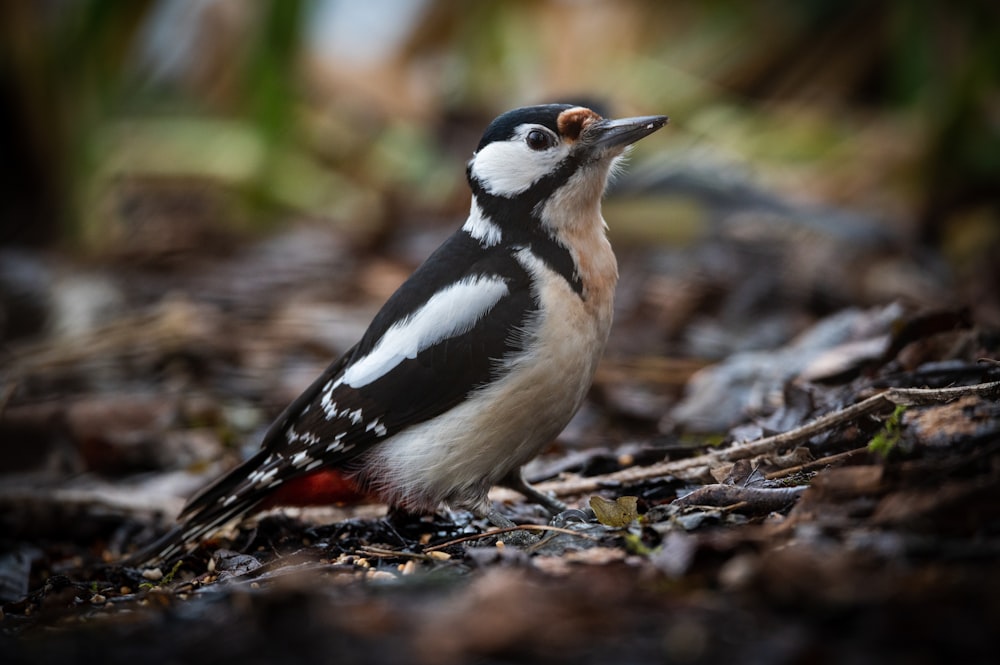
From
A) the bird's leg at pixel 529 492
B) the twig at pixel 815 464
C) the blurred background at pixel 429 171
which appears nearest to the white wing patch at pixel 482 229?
the bird's leg at pixel 529 492

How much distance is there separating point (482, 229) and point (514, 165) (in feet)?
0.76

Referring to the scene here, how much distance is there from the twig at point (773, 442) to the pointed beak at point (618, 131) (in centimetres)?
→ 101

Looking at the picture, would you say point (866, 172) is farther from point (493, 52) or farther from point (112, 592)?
point (112, 592)

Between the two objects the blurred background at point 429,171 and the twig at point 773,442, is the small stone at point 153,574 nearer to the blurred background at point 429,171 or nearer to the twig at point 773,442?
the twig at point 773,442

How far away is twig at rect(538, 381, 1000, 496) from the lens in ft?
8.83

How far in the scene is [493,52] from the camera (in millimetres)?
9320

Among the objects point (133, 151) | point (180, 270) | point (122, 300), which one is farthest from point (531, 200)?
point (133, 151)

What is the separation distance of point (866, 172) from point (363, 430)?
6776 millimetres

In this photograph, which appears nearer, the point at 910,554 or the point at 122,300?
the point at 910,554

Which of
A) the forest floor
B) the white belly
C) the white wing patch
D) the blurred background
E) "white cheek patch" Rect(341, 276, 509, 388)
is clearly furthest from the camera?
the blurred background

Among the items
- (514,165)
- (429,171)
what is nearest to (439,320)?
(514,165)

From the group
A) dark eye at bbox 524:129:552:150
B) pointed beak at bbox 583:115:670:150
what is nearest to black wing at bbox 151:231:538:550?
dark eye at bbox 524:129:552:150

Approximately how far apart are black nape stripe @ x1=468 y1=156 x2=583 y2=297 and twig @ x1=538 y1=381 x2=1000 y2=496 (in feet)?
2.26

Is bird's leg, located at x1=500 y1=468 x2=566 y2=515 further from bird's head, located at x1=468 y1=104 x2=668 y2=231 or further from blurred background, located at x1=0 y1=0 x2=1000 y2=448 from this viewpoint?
blurred background, located at x1=0 y1=0 x2=1000 y2=448
